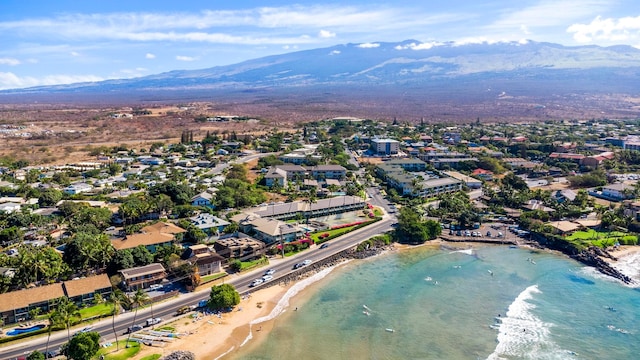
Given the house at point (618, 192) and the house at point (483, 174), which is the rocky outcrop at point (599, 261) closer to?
the house at point (618, 192)

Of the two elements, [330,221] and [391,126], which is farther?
[391,126]

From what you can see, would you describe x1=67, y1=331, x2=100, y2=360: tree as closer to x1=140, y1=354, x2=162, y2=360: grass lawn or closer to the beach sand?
the beach sand

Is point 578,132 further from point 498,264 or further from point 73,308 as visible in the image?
point 73,308

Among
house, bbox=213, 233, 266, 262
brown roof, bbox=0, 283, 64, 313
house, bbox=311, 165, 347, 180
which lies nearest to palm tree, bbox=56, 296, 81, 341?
brown roof, bbox=0, 283, 64, 313

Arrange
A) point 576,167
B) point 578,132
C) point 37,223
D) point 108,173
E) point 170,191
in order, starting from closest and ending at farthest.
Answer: point 37,223 < point 170,191 < point 108,173 < point 576,167 < point 578,132

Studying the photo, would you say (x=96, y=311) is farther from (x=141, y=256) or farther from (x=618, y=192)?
(x=618, y=192)

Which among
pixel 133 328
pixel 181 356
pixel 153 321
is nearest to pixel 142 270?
pixel 153 321

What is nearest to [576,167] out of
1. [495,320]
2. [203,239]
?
[495,320]
